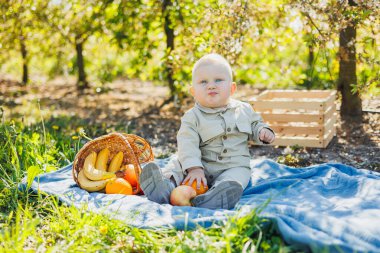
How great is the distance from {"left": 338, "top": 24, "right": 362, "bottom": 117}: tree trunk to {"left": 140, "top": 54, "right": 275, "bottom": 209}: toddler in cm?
205

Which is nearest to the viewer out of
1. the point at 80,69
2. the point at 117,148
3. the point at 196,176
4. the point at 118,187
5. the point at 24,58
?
the point at 196,176

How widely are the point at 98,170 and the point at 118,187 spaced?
0.90ft

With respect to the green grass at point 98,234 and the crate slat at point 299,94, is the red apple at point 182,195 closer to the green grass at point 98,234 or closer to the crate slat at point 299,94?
the green grass at point 98,234

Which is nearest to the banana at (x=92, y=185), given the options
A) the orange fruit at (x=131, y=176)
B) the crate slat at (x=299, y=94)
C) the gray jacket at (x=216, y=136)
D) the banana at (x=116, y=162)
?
the orange fruit at (x=131, y=176)

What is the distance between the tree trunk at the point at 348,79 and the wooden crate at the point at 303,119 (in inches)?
16.1

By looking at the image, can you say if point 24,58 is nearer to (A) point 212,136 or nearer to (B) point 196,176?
(A) point 212,136

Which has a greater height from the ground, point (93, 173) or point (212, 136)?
point (212, 136)

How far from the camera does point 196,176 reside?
3516 mm

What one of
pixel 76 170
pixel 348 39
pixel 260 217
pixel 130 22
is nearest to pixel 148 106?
pixel 130 22

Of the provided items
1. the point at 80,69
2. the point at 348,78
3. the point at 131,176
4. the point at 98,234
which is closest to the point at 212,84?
the point at 131,176

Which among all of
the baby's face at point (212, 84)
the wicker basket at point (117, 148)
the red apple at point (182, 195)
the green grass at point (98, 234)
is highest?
the baby's face at point (212, 84)

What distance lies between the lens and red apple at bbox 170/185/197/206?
3.31 metres

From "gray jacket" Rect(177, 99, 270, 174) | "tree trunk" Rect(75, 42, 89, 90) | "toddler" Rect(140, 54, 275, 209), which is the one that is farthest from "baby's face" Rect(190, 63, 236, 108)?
"tree trunk" Rect(75, 42, 89, 90)

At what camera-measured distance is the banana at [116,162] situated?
4047mm
